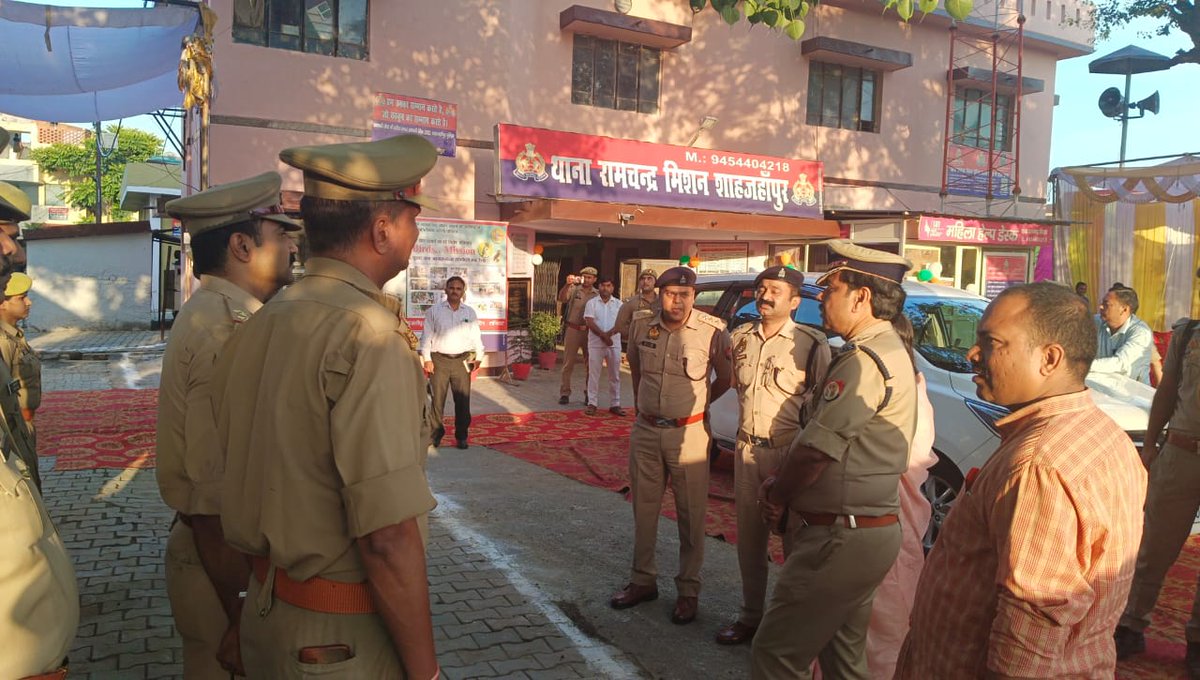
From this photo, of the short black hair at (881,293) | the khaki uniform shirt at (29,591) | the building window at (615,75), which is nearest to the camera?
the khaki uniform shirt at (29,591)

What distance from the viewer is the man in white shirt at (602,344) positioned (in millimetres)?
10914

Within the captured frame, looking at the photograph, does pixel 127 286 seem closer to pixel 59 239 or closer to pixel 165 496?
pixel 59 239

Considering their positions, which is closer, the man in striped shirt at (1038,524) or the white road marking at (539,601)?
the man in striped shirt at (1038,524)

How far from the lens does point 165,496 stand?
2393 mm

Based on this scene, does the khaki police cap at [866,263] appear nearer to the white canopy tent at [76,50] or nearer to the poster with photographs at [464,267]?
the white canopy tent at [76,50]

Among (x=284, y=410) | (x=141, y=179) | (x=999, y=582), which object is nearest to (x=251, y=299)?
(x=284, y=410)

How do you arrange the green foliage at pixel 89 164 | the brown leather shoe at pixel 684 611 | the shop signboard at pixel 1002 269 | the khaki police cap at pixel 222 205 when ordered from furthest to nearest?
the green foliage at pixel 89 164
the shop signboard at pixel 1002 269
the brown leather shoe at pixel 684 611
the khaki police cap at pixel 222 205

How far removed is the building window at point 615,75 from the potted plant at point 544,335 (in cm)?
411

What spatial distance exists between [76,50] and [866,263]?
410 inches

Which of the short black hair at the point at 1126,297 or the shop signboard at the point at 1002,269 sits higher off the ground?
the shop signboard at the point at 1002,269

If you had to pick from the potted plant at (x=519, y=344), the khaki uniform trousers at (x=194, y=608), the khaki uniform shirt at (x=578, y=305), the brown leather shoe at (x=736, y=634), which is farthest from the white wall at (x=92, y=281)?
the khaki uniform trousers at (x=194, y=608)

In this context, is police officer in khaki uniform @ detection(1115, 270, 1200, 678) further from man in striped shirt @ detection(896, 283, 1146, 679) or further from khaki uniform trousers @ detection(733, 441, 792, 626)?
man in striped shirt @ detection(896, 283, 1146, 679)

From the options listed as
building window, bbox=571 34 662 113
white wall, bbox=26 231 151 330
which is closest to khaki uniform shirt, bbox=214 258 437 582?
building window, bbox=571 34 662 113

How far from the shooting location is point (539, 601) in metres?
4.51
